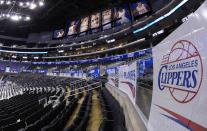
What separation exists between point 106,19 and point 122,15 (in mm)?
4342

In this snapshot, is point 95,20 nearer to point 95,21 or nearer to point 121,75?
point 95,21

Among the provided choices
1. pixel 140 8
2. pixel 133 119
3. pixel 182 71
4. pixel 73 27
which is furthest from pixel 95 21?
pixel 182 71

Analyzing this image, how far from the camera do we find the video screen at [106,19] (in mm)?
34537

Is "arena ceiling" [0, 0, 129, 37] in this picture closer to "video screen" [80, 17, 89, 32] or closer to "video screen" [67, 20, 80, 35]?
"video screen" [67, 20, 80, 35]

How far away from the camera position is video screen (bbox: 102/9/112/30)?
3454cm

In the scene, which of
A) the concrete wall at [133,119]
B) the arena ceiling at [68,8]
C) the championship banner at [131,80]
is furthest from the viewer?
the arena ceiling at [68,8]

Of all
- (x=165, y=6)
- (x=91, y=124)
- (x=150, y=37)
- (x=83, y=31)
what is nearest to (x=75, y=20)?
(x=83, y=31)

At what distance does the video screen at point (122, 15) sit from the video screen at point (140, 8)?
1557 millimetres

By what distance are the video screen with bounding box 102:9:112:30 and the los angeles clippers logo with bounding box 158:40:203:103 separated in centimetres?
3291

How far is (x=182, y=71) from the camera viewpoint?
1.78 m

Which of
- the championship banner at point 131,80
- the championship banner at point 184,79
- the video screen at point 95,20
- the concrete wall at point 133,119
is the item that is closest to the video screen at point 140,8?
the video screen at point 95,20

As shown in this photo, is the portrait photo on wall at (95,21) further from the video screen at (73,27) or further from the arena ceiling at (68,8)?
the video screen at (73,27)

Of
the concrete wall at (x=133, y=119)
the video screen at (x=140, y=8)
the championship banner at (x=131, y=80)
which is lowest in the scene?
the concrete wall at (x=133, y=119)

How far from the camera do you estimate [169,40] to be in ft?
7.20
